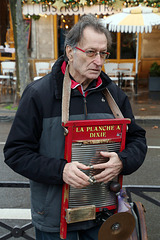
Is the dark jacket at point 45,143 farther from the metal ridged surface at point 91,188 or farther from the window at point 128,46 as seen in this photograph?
the window at point 128,46

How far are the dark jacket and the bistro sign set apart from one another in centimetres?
990

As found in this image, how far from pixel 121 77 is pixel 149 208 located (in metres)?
8.35

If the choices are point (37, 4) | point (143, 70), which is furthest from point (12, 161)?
point (143, 70)

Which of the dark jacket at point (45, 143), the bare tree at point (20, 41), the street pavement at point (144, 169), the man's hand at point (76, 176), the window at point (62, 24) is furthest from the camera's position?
the window at point (62, 24)

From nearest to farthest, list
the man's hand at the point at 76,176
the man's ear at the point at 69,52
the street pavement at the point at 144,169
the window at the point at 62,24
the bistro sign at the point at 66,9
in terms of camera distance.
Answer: the man's hand at the point at 76,176 < the man's ear at the point at 69,52 < the street pavement at the point at 144,169 < the bistro sign at the point at 66,9 < the window at the point at 62,24

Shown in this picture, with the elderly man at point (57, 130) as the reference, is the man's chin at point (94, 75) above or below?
above

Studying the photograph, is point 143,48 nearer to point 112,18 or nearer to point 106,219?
point 112,18

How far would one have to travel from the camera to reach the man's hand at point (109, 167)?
1.88 meters

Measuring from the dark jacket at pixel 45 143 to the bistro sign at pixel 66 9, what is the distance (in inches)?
390

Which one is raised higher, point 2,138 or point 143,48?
point 143,48

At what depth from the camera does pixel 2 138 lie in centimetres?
784

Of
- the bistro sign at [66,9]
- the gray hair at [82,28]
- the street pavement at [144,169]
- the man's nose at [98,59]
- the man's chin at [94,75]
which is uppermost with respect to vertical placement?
the bistro sign at [66,9]

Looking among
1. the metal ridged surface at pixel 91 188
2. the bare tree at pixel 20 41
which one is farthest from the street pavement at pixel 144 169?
the metal ridged surface at pixel 91 188

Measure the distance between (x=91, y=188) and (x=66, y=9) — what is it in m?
10.4
